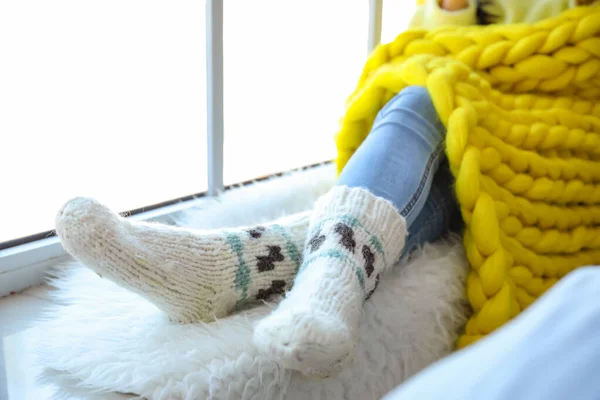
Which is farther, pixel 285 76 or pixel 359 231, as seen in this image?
pixel 285 76

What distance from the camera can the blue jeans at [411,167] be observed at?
0.68 m

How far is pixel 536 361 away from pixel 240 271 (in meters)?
0.42

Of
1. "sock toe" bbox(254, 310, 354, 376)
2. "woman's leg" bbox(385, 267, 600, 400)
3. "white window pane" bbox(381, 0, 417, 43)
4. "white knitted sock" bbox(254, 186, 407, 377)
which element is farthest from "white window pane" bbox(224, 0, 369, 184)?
"woman's leg" bbox(385, 267, 600, 400)

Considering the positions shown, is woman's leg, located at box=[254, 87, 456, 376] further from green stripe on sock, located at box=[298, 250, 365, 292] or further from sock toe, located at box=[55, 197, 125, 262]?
sock toe, located at box=[55, 197, 125, 262]

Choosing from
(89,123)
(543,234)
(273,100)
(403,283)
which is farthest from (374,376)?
(273,100)

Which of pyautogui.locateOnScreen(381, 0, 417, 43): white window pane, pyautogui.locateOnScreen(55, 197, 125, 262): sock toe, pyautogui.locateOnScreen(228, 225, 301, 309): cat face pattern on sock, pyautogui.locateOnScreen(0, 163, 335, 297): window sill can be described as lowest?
pyautogui.locateOnScreen(0, 163, 335, 297): window sill

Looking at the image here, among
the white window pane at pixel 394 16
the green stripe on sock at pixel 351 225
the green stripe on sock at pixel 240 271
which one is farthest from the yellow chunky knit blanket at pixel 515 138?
the white window pane at pixel 394 16

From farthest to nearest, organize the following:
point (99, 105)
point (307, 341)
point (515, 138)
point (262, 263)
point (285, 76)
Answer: point (285, 76) < point (99, 105) < point (515, 138) < point (262, 263) < point (307, 341)

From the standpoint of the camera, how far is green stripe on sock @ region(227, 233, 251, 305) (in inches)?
24.4

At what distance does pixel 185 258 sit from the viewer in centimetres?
59

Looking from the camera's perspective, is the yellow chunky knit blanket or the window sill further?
the window sill

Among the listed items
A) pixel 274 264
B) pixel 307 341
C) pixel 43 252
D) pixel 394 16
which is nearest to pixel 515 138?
pixel 274 264

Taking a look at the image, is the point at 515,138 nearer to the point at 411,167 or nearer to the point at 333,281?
the point at 411,167

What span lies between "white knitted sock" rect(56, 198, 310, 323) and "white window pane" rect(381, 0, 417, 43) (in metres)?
0.94
